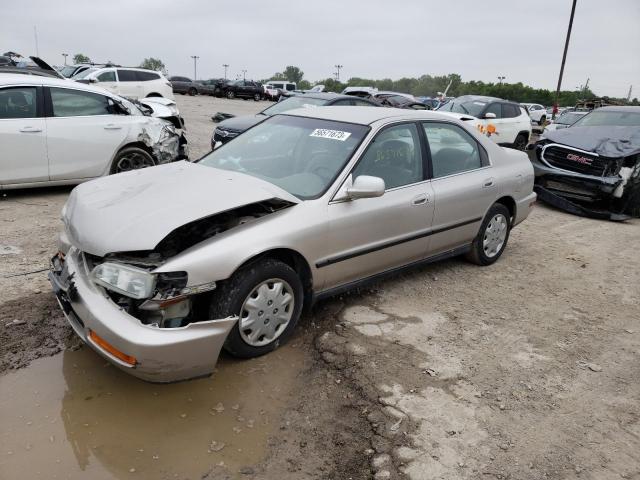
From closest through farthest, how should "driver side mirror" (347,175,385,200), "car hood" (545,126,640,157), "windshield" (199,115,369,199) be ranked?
1. "driver side mirror" (347,175,385,200)
2. "windshield" (199,115,369,199)
3. "car hood" (545,126,640,157)

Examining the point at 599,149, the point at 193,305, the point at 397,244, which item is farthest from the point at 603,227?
the point at 193,305

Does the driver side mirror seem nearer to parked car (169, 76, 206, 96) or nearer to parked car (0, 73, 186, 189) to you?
parked car (0, 73, 186, 189)

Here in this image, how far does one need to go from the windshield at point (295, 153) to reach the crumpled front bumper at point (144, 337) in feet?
4.01

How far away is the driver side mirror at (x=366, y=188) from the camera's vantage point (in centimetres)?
337

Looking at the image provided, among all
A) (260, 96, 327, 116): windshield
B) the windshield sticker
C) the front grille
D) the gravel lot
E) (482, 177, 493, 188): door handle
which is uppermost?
(260, 96, 327, 116): windshield

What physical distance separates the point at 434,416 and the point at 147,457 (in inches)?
60.9

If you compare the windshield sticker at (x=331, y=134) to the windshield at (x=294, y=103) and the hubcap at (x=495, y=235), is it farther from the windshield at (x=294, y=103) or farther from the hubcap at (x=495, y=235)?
the windshield at (x=294, y=103)

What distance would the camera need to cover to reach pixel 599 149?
8047 mm

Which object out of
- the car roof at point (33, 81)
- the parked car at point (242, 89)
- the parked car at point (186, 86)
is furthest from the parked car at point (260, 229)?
the parked car at point (186, 86)

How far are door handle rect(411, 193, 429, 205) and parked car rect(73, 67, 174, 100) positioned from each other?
1531 centimetres

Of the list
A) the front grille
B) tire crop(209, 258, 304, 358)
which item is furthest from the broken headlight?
the front grille

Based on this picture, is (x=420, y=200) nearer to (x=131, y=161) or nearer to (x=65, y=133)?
(x=131, y=161)

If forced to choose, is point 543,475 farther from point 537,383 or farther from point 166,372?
point 166,372

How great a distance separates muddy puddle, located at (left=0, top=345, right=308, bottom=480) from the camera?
→ 94.0 inches
